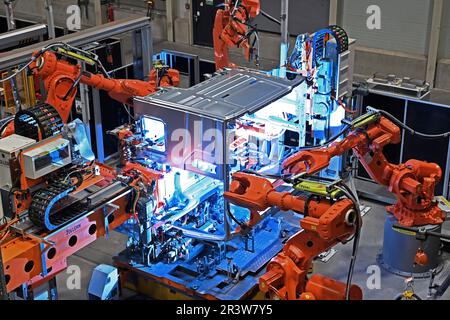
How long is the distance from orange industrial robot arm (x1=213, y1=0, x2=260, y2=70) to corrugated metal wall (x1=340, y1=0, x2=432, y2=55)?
5.14 m

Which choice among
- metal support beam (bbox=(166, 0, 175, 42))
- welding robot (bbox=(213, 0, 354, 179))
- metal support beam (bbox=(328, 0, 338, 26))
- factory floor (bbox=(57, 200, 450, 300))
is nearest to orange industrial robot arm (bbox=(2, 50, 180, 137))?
welding robot (bbox=(213, 0, 354, 179))

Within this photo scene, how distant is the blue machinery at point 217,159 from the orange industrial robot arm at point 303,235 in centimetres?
74

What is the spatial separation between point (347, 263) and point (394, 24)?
21.8 feet

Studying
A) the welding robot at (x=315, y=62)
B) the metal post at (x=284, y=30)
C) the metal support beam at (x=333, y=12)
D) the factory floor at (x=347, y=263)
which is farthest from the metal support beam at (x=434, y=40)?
the metal post at (x=284, y=30)

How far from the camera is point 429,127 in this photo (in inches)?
399

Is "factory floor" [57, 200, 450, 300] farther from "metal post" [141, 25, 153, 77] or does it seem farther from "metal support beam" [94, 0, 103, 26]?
"metal support beam" [94, 0, 103, 26]

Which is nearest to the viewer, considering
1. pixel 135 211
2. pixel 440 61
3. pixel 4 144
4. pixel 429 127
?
pixel 4 144

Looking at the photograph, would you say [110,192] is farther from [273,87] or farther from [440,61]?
[440,61]

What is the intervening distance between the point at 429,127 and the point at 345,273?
257 centimetres

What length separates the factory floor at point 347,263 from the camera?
8.62m

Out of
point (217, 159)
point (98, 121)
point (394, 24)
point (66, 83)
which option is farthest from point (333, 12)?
point (217, 159)

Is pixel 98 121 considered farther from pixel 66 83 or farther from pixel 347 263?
pixel 347 263

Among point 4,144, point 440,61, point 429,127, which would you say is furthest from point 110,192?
point 440,61

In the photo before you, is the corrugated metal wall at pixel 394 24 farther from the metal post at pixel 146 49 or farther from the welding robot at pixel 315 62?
the metal post at pixel 146 49
